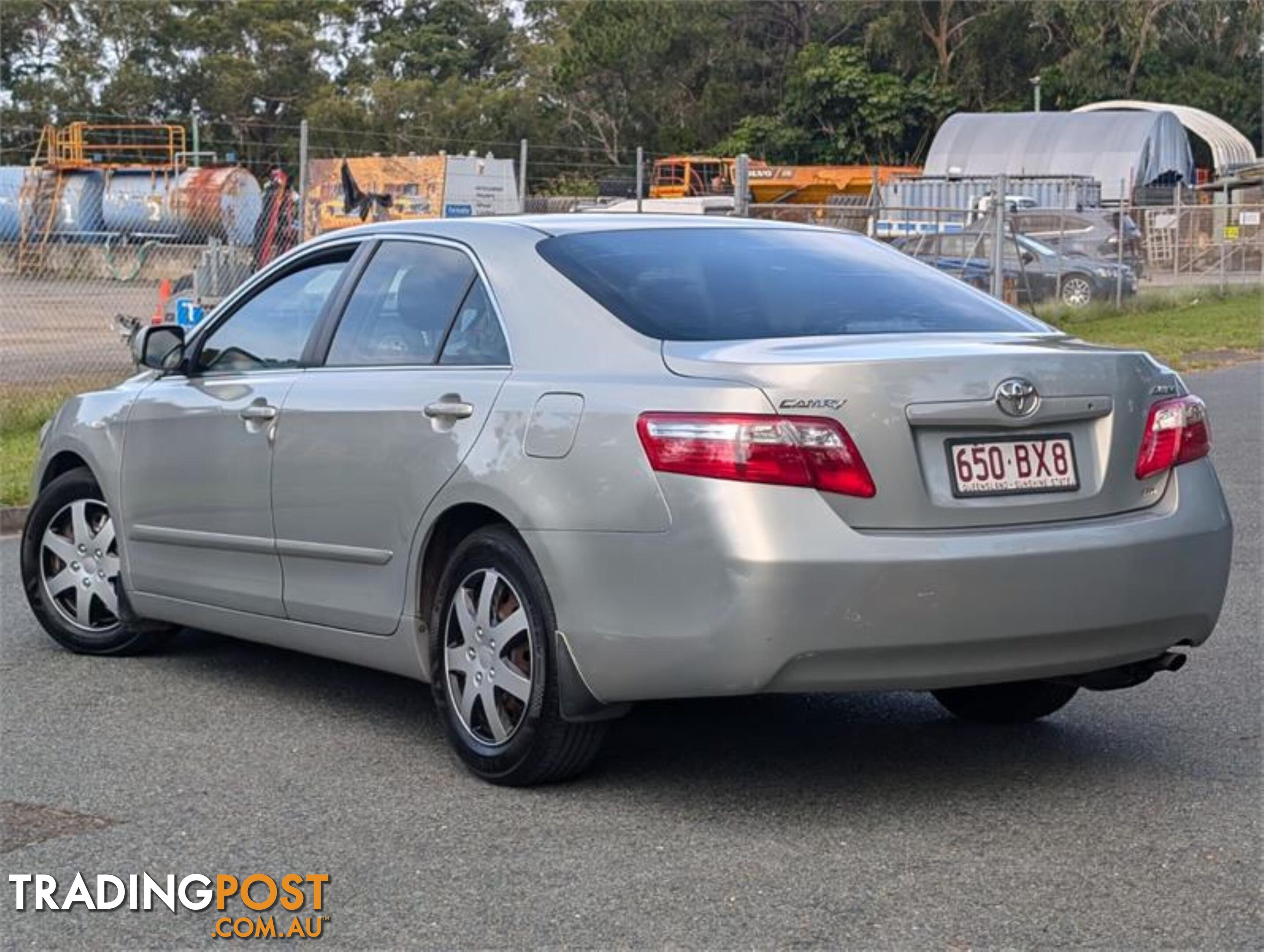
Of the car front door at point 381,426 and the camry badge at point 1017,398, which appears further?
the car front door at point 381,426

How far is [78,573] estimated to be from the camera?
747 cm

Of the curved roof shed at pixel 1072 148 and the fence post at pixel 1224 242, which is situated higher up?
the curved roof shed at pixel 1072 148

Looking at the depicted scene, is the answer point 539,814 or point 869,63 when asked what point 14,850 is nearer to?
point 539,814

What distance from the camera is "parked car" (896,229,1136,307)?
26.7 metres

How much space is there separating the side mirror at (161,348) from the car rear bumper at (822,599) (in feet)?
7.76

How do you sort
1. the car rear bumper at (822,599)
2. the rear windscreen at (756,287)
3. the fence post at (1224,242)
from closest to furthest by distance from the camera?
the car rear bumper at (822,599) < the rear windscreen at (756,287) < the fence post at (1224,242)

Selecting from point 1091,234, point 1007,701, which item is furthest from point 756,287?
point 1091,234

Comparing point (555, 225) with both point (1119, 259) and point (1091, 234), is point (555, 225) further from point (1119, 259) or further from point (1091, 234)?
point (1091, 234)

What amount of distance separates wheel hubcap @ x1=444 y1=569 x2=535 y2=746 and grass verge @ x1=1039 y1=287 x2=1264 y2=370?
15.2 meters

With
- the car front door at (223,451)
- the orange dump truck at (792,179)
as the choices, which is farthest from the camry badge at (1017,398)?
the orange dump truck at (792,179)

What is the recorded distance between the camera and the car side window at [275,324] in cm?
Result: 657

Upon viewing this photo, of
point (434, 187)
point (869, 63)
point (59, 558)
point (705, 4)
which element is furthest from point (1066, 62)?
point (59, 558)

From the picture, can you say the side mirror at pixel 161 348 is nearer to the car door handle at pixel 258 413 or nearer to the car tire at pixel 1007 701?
the car door handle at pixel 258 413

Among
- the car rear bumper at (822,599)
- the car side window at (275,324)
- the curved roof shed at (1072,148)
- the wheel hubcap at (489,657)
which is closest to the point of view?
the car rear bumper at (822,599)
